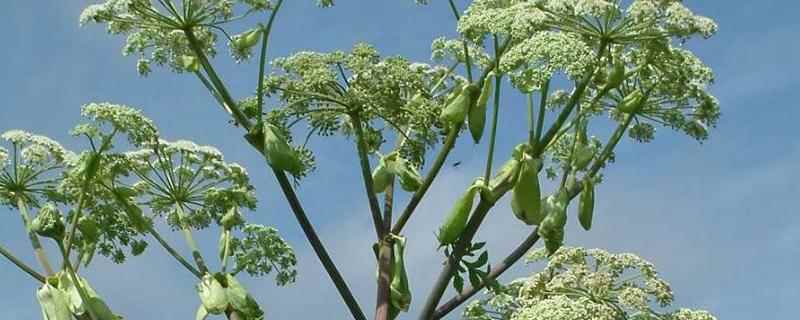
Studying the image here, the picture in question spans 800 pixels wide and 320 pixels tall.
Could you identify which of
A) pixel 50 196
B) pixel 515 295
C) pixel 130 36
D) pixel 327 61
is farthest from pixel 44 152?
pixel 515 295

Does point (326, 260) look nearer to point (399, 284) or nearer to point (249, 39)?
point (399, 284)

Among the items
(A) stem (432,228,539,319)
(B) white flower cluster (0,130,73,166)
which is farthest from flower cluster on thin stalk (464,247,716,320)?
(B) white flower cluster (0,130,73,166)

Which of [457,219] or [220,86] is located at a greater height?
[220,86]

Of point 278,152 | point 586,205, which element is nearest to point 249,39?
point 278,152

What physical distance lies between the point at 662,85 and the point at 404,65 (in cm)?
144

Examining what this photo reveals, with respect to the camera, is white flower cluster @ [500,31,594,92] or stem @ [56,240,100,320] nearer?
white flower cluster @ [500,31,594,92]

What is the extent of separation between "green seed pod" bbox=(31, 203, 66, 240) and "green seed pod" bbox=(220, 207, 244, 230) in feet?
3.30

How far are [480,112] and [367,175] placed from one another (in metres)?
0.77

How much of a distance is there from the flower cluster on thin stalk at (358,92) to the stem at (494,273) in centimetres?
82

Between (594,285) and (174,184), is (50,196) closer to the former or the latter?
(174,184)

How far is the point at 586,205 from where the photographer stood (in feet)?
23.8

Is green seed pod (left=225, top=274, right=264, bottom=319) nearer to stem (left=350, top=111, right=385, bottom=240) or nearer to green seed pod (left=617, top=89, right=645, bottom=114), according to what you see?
stem (left=350, top=111, right=385, bottom=240)

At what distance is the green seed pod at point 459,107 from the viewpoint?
7199 mm

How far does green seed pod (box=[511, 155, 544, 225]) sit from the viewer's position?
22.7ft
